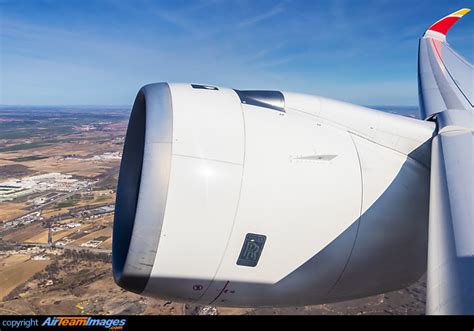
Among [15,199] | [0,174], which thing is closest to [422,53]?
[15,199]

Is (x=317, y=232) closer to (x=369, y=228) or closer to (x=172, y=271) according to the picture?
(x=369, y=228)

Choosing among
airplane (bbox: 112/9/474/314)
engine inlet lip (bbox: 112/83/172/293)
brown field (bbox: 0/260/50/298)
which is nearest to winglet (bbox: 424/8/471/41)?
airplane (bbox: 112/9/474/314)

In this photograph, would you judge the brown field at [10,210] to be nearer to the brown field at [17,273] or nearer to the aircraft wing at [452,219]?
the brown field at [17,273]

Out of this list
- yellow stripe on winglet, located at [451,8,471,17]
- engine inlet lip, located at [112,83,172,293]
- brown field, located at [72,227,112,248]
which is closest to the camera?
engine inlet lip, located at [112,83,172,293]

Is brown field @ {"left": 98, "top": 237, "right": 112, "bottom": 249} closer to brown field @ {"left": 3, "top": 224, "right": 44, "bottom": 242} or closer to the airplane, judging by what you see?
brown field @ {"left": 3, "top": 224, "right": 44, "bottom": 242}

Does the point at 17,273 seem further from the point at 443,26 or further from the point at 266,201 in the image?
the point at 443,26
